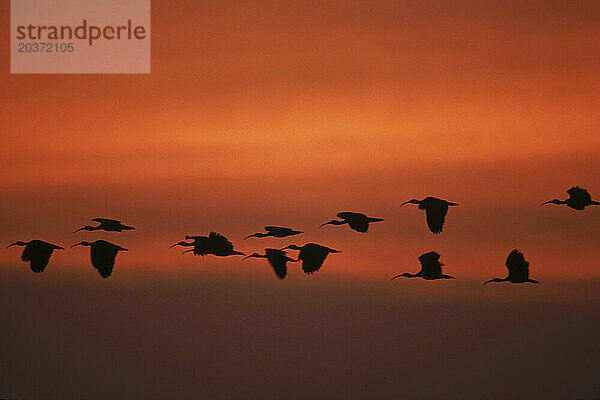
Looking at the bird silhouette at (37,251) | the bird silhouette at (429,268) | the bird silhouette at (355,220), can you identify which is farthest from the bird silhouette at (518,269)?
the bird silhouette at (37,251)

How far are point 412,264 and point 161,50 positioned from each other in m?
1.17

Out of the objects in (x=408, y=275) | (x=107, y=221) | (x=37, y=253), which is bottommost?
(x=408, y=275)

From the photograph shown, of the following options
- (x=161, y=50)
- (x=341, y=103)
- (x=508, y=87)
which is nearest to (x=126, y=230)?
(x=161, y=50)

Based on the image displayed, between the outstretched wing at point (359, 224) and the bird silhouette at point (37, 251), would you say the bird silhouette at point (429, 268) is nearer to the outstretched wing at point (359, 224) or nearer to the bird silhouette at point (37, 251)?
the outstretched wing at point (359, 224)

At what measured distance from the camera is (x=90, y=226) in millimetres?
2986

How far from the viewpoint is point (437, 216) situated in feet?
9.70

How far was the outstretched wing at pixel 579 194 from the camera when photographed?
9.62ft

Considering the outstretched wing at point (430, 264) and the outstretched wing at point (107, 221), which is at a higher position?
the outstretched wing at point (107, 221)

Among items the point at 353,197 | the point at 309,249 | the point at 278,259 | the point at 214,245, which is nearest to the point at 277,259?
the point at 278,259

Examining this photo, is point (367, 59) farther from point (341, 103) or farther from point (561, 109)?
point (561, 109)

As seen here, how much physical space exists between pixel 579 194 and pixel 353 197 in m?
0.79

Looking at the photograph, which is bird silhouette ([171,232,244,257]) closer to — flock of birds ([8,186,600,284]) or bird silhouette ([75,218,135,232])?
flock of birds ([8,186,600,284])

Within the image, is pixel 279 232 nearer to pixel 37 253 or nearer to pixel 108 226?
pixel 108 226

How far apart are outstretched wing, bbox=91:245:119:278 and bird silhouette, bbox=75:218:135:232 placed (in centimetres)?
6
